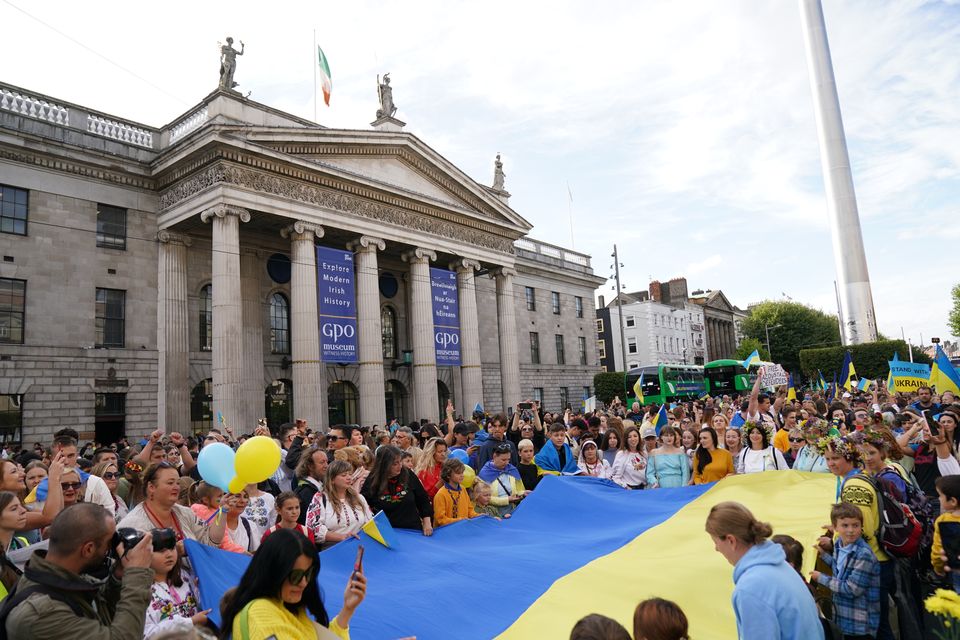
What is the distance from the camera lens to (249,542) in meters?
5.82

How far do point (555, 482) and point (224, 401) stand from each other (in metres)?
16.1

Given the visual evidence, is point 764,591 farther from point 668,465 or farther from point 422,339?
point 422,339

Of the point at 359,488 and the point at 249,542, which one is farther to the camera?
the point at 359,488

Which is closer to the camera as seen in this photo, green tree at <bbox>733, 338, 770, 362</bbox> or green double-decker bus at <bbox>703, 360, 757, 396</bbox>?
green double-decker bus at <bbox>703, 360, 757, 396</bbox>

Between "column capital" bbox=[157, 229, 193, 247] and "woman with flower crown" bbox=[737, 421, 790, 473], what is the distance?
22495mm

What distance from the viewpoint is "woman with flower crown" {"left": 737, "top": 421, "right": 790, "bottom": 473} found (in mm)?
9227

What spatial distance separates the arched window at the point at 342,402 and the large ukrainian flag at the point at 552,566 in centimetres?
2305

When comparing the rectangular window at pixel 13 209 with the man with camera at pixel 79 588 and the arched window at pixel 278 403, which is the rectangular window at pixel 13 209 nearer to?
the arched window at pixel 278 403

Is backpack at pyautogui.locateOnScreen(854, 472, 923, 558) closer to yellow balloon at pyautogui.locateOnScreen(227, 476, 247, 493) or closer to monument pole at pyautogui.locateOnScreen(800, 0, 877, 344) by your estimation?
yellow balloon at pyautogui.locateOnScreen(227, 476, 247, 493)

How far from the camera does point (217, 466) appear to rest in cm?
547

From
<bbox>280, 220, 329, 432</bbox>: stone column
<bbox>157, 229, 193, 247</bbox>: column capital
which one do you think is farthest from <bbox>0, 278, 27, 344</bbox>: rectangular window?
<bbox>280, 220, 329, 432</bbox>: stone column

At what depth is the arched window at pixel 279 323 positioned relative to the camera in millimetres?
28656

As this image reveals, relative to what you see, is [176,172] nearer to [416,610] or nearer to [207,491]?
[207,491]

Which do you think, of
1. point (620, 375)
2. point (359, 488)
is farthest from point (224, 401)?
point (620, 375)
